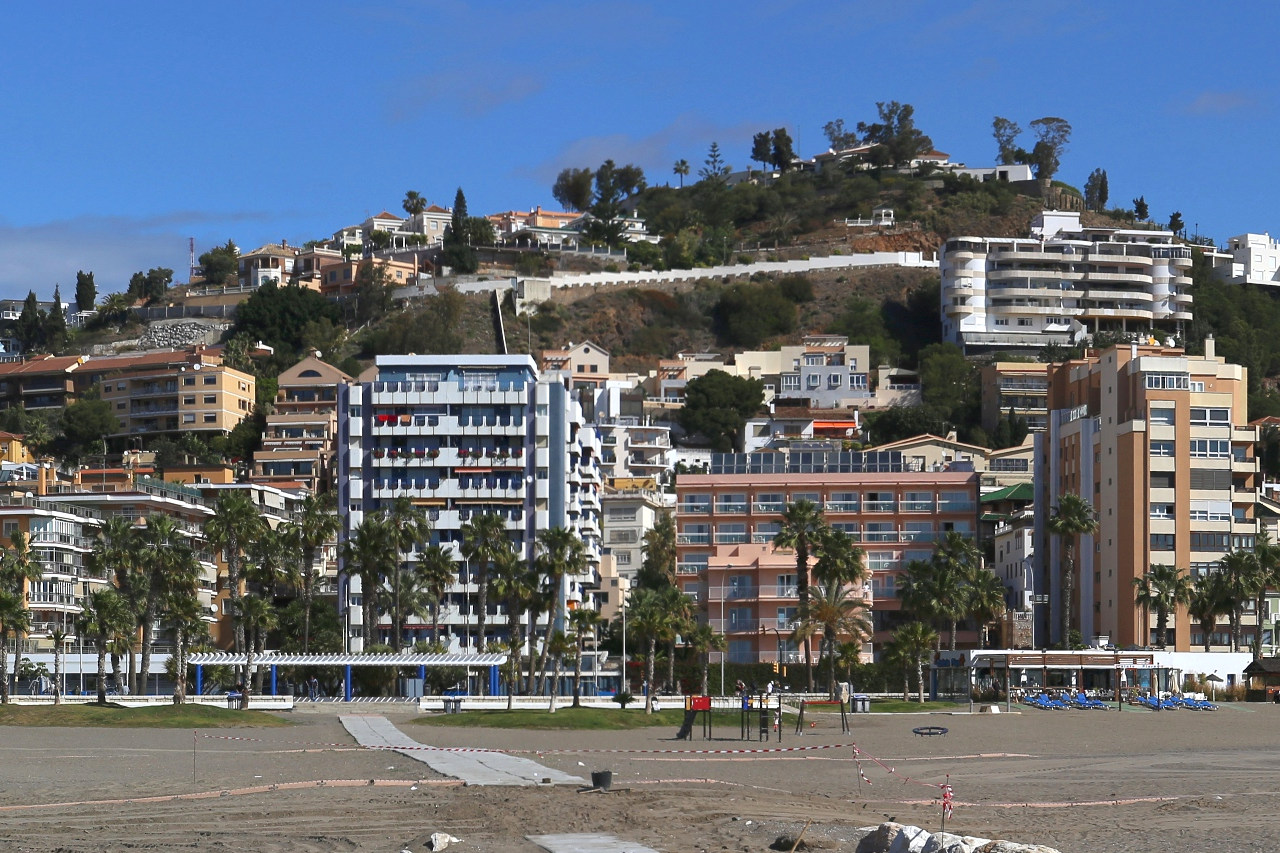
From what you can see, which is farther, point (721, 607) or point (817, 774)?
point (721, 607)

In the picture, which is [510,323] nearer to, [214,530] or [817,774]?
[214,530]

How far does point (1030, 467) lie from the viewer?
489 ft

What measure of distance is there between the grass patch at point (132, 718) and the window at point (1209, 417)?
6338cm

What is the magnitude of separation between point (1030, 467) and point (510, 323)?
67.1 meters

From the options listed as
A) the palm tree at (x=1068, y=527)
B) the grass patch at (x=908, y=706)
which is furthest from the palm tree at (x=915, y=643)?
the palm tree at (x=1068, y=527)

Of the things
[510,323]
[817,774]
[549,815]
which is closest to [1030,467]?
[510,323]

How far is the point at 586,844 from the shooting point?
2695 centimetres

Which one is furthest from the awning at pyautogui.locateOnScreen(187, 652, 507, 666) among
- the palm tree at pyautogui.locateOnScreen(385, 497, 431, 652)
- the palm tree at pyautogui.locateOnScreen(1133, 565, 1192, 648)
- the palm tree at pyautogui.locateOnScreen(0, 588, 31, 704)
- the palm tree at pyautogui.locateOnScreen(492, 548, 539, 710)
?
the palm tree at pyautogui.locateOnScreen(1133, 565, 1192, 648)

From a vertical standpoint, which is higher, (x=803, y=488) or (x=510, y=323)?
(x=510, y=323)

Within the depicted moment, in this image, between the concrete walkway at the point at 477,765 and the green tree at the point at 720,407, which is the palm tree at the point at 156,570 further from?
the green tree at the point at 720,407

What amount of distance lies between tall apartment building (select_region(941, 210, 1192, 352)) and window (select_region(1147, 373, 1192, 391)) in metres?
75.5

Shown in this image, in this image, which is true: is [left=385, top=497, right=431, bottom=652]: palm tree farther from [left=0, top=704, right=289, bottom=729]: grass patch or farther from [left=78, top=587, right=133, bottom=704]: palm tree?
[left=0, top=704, right=289, bottom=729]: grass patch

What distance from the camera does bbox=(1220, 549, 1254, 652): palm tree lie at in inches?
4119

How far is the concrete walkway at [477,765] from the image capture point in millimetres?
36500
